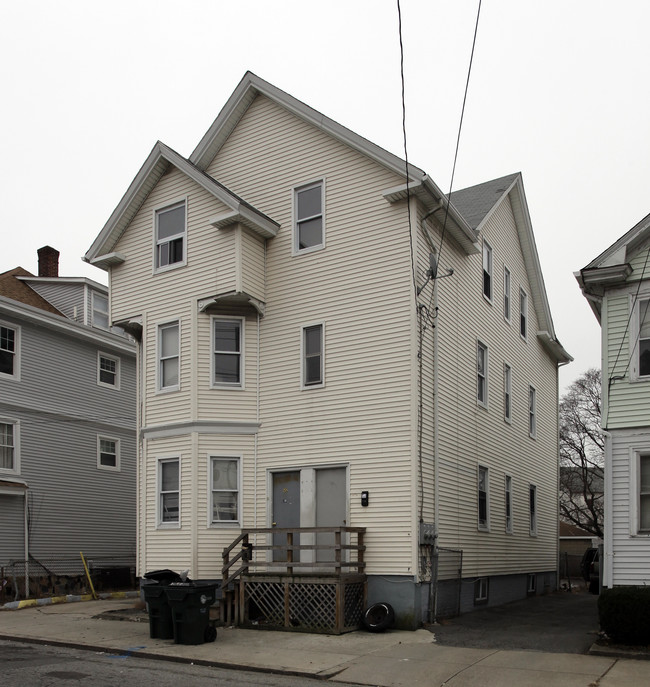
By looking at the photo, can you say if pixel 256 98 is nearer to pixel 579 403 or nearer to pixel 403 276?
pixel 403 276

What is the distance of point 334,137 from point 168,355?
631 cm

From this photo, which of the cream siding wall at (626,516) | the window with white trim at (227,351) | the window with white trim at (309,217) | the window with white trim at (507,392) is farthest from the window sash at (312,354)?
the window with white trim at (507,392)

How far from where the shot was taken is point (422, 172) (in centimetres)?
1656

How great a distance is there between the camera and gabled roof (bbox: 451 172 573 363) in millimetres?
21781

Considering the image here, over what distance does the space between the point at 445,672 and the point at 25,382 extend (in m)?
17.2

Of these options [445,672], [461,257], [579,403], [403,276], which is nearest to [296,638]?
[445,672]

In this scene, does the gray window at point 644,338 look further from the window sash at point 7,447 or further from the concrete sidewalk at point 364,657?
the window sash at point 7,447

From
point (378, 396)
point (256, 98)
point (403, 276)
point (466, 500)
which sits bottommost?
point (466, 500)

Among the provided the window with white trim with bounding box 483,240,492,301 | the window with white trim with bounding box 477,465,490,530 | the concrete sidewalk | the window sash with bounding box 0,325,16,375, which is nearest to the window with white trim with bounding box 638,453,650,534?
the concrete sidewalk

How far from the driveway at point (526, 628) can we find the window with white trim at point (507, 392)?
5120 millimetres

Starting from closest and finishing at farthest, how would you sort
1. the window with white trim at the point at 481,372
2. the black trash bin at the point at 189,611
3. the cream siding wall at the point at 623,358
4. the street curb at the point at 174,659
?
the street curb at the point at 174,659
the black trash bin at the point at 189,611
the cream siding wall at the point at 623,358
the window with white trim at the point at 481,372

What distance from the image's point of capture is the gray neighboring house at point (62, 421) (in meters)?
24.0

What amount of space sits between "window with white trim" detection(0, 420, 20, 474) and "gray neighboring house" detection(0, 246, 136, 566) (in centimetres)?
3

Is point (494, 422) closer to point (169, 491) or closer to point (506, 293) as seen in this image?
point (506, 293)
